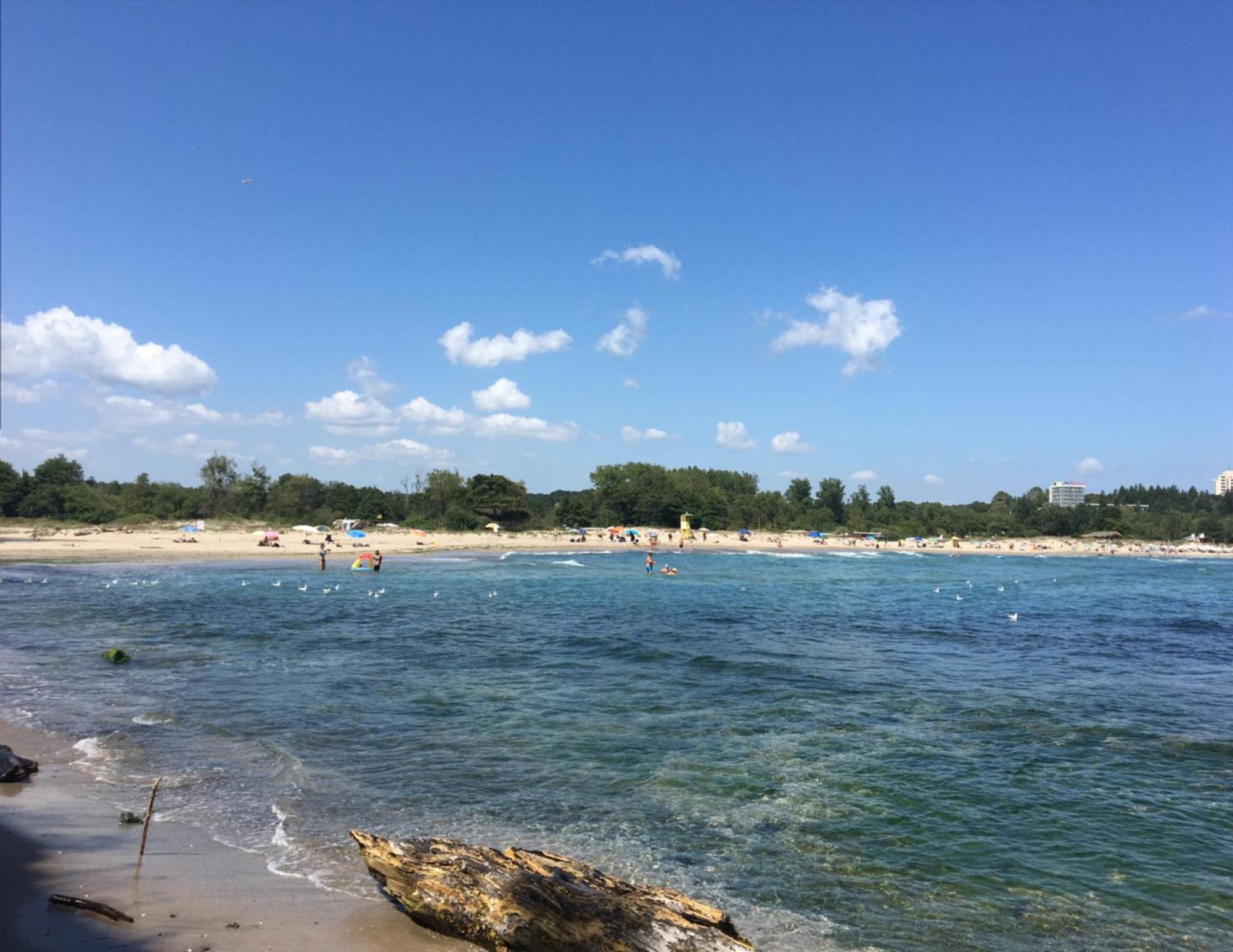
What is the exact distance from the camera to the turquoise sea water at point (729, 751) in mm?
8594

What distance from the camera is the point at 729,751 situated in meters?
13.5

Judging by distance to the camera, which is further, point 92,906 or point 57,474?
point 57,474

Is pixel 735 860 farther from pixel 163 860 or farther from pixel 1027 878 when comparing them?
pixel 163 860

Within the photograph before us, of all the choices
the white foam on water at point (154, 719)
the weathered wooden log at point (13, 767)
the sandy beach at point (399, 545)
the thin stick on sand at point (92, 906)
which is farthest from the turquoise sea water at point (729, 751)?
the sandy beach at point (399, 545)

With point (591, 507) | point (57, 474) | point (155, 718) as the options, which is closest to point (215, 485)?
point (57, 474)

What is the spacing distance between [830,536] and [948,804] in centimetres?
12572

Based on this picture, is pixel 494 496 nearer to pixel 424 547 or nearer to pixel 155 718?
pixel 424 547

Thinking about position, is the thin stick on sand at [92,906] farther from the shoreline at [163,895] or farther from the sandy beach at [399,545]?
the sandy beach at [399,545]

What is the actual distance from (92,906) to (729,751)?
31.3ft

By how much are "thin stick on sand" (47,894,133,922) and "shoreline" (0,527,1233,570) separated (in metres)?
52.0

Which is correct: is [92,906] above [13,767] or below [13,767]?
above

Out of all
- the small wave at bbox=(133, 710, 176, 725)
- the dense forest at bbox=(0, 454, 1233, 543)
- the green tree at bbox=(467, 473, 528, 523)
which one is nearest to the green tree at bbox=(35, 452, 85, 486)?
the dense forest at bbox=(0, 454, 1233, 543)

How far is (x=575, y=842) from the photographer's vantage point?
945 cm

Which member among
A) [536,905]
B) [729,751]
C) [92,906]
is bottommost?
[729,751]
